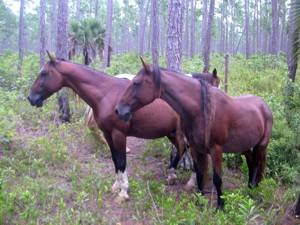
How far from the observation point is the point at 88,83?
189 inches

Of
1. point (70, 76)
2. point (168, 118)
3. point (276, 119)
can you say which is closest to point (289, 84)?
point (276, 119)

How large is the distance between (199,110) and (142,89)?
0.73m

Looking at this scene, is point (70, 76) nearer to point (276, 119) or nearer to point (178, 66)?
point (178, 66)

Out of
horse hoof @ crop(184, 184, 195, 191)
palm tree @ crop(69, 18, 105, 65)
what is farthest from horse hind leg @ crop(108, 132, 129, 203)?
palm tree @ crop(69, 18, 105, 65)

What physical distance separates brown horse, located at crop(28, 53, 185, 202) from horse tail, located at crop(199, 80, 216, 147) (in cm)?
121

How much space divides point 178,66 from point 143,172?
6.48 ft

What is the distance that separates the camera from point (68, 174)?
17.3 feet

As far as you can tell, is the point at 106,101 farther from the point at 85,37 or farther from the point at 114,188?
the point at 85,37

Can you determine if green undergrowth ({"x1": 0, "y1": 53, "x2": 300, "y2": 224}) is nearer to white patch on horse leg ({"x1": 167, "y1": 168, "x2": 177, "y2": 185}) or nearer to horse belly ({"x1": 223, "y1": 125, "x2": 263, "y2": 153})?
white patch on horse leg ({"x1": 167, "y1": 168, "x2": 177, "y2": 185})

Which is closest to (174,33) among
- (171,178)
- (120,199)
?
(171,178)

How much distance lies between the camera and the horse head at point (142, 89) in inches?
149

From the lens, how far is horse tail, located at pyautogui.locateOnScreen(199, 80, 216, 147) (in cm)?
385

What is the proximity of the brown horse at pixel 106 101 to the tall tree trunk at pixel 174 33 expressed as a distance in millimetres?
1137

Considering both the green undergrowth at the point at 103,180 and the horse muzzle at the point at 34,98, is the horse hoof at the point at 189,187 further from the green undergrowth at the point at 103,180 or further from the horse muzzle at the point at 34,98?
the horse muzzle at the point at 34,98
